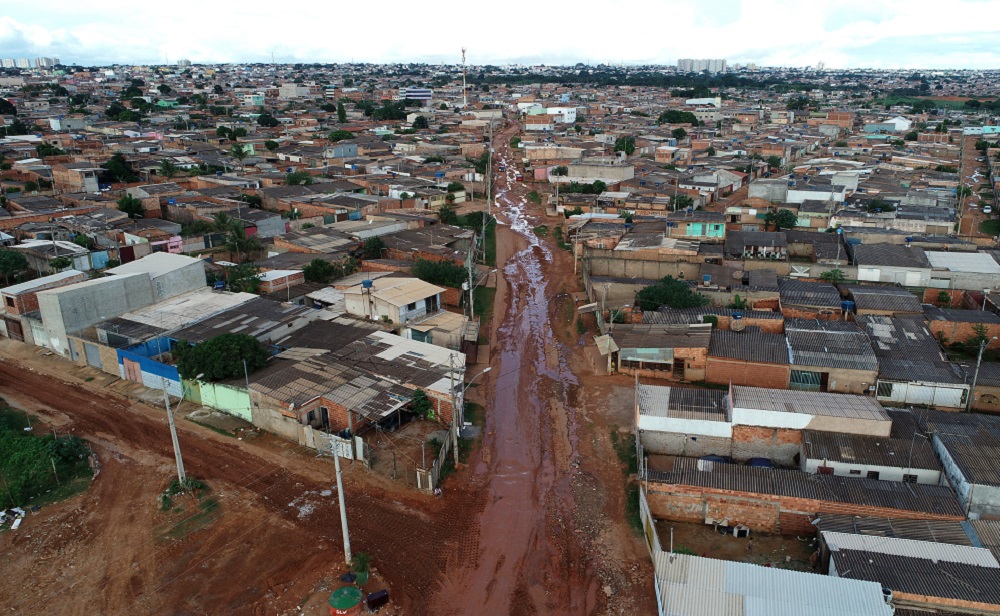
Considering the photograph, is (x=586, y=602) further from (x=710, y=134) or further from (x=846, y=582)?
(x=710, y=134)

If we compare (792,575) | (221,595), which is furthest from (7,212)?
(792,575)

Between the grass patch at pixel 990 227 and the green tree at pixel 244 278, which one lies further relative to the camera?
the grass patch at pixel 990 227

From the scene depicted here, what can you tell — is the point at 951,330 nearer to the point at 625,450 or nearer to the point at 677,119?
the point at 625,450

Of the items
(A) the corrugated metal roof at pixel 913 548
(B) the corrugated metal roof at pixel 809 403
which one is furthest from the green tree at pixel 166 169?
(A) the corrugated metal roof at pixel 913 548

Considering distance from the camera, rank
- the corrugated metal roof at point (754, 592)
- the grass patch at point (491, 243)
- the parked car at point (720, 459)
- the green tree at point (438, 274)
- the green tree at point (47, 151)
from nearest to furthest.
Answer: the corrugated metal roof at point (754, 592), the parked car at point (720, 459), the green tree at point (438, 274), the grass patch at point (491, 243), the green tree at point (47, 151)

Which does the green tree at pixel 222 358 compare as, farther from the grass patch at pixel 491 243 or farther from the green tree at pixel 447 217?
the green tree at pixel 447 217

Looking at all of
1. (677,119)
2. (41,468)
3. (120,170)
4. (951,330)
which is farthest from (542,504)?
(677,119)

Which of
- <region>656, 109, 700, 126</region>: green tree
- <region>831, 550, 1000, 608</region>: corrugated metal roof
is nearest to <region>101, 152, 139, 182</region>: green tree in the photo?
<region>831, 550, 1000, 608</region>: corrugated metal roof
